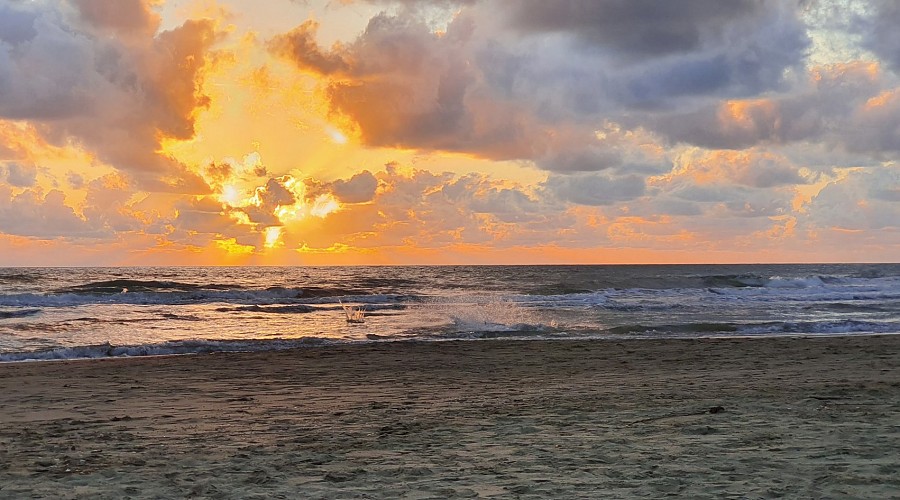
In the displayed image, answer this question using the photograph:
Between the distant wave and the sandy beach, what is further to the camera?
the distant wave

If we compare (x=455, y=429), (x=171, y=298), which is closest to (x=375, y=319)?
(x=171, y=298)

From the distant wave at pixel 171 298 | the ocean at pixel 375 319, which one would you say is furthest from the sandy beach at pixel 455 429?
the distant wave at pixel 171 298

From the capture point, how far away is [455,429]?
8.89 meters

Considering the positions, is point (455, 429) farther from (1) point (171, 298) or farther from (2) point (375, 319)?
(1) point (171, 298)

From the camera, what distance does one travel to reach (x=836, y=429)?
8.31 meters

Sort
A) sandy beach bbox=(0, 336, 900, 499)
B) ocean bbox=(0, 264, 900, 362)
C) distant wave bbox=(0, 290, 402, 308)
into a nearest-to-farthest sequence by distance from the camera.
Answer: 1. sandy beach bbox=(0, 336, 900, 499)
2. ocean bbox=(0, 264, 900, 362)
3. distant wave bbox=(0, 290, 402, 308)

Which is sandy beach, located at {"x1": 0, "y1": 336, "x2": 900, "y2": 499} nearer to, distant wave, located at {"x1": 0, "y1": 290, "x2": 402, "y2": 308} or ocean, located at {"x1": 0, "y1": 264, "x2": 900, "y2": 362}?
ocean, located at {"x1": 0, "y1": 264, "x2": 900, "y2": 362}

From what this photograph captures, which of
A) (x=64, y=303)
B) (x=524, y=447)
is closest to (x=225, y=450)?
(x=524, y=447)

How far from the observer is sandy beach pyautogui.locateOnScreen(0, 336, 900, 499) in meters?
6.41

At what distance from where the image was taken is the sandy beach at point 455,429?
6414mm

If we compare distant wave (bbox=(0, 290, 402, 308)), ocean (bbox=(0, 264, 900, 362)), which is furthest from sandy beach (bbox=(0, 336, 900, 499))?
distant wave (bbox=(0, 290, 402, 308))

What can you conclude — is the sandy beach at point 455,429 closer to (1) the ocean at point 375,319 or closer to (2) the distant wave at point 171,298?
(1) the ocean at point 375,319

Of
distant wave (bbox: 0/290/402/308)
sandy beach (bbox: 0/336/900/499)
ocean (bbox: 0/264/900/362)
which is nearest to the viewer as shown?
sandy beach (bbox: 0/336/900/499)

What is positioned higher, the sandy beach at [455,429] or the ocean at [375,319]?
the sandy beach at [455,429]
